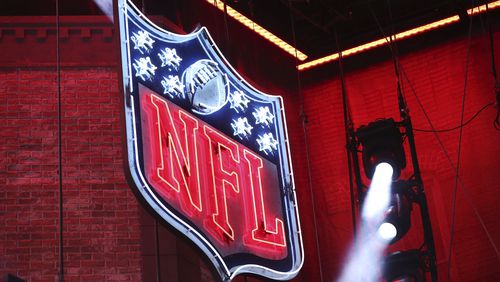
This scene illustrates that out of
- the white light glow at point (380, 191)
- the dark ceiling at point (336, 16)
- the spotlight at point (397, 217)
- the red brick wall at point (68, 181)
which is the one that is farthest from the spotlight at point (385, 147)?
the dark ceiling at point (336, 16)

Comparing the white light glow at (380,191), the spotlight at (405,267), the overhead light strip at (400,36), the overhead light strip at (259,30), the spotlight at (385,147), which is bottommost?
the spotlight at (405,267)

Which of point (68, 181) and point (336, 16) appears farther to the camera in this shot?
point (336, 16)

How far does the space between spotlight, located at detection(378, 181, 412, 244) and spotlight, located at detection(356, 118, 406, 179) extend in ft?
0.77

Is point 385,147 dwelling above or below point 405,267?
above

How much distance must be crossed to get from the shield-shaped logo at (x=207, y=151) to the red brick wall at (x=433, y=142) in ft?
11.7

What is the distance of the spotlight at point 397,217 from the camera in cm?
964

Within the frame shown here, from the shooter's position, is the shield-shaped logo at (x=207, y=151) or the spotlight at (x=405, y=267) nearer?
the shield-shaped logo at (x=207, y=151)

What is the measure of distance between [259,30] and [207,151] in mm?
5325

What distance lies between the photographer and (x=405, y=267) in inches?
371

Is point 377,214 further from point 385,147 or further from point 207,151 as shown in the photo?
point 207,151

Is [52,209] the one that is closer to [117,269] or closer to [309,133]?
[117,269]

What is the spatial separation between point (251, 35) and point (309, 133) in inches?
74.2

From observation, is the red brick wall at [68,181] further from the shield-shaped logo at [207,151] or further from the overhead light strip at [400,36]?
the overhead light strip at [400,36]

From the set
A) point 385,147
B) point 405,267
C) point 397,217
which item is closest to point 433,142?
point 385,147
